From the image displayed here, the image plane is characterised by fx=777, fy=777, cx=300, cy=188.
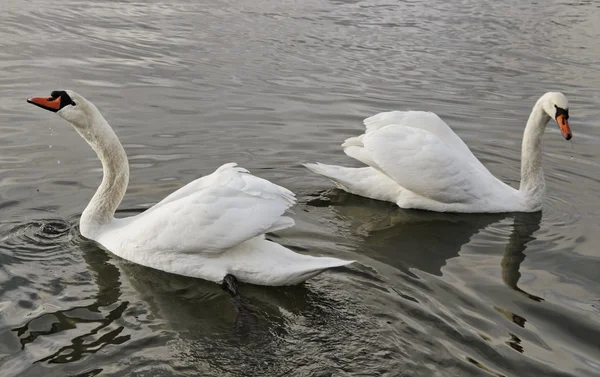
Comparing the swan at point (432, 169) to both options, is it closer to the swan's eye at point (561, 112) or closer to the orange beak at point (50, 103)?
the swan's eye at point (561, 112)

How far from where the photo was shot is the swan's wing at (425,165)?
7.76 meters

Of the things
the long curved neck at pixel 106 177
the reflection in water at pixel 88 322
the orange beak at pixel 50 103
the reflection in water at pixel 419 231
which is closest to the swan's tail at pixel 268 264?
the reflection in water at pixel 88 322

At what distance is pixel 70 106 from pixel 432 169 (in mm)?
3516

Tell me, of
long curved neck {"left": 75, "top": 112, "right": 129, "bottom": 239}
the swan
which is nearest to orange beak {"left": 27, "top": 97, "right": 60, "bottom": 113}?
long curved neck {"left": 75, "top": 112, "right": 129, "bottom": 239}

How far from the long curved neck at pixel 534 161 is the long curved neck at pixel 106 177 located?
4149 millimetres

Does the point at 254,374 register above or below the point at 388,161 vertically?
below

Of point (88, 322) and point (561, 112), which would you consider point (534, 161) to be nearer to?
point (561, 112)

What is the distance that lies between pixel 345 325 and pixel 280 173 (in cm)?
349

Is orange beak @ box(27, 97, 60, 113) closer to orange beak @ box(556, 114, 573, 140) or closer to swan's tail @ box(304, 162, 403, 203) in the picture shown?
swan's tail @ box(304, 162, 403, 203)

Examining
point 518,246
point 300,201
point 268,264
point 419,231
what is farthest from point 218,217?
point 518,246

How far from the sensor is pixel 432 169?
7754mm

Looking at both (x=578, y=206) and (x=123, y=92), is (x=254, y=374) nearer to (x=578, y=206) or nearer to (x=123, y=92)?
(x=578, y=206)

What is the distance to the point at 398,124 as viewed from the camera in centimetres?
822

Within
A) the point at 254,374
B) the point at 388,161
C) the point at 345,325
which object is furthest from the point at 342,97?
the point at 254,374
